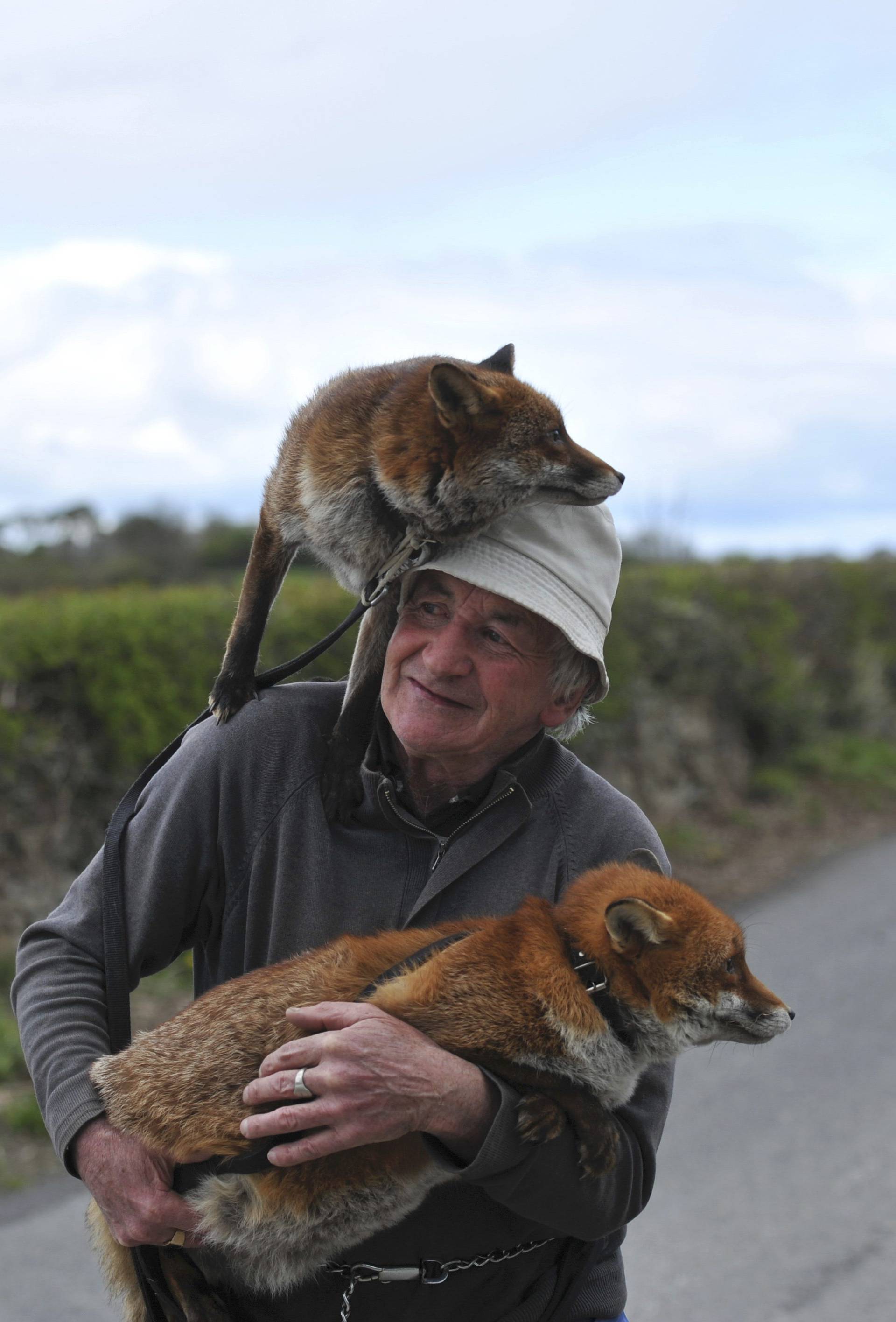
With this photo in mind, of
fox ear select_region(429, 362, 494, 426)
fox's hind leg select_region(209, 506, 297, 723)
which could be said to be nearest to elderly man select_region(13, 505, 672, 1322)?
fox's hind leg select_region(209, 506, 297, 723)

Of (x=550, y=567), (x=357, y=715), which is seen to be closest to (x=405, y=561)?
(x=550, y=567)

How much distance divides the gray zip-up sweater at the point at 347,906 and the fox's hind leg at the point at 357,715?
3cm

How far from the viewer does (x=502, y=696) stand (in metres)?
2.73

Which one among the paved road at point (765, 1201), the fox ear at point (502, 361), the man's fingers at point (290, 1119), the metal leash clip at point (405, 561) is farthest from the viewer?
the paved road at point (765, 1201)

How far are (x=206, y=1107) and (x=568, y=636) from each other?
4.10ft

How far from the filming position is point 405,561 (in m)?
2.84

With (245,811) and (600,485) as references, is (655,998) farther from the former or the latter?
(600,485)

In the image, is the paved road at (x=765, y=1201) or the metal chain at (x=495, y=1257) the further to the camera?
the paved road at (x=765, y=1201)

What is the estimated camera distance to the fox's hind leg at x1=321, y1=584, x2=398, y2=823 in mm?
2760

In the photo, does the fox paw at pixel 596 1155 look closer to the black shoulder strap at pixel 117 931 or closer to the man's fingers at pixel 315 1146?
the man's fingers at pixel 315 1146

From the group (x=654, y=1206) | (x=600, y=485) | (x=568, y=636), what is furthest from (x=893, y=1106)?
(x=568, y=636)

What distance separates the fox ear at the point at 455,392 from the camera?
3494mm

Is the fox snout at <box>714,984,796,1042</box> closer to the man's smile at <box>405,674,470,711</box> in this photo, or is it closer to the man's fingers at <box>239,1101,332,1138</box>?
the man's smile at <box>405,674,470,711</box>

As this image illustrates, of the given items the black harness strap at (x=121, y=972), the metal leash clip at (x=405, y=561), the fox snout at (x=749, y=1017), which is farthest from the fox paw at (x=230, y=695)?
the fox snout at (x=749, y=1017)
